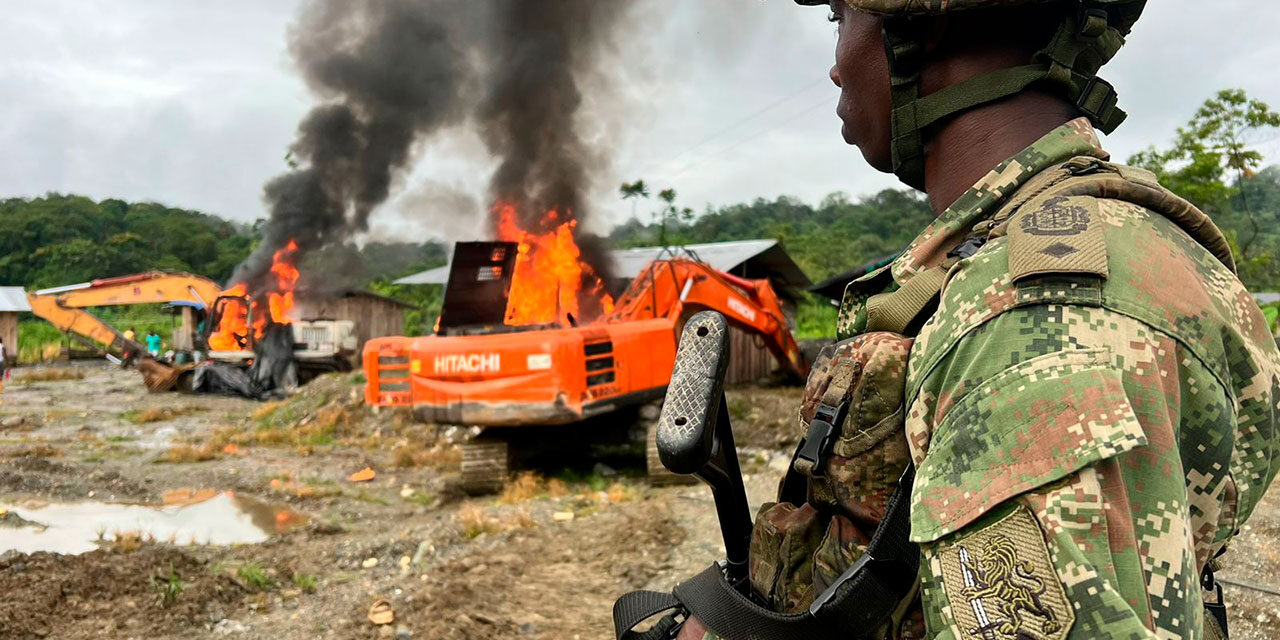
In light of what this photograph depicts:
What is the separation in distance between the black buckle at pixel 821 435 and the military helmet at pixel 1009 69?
486 mm

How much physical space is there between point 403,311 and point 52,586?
22.1 m

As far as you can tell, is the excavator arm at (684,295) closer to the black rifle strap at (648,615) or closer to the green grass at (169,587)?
the green grass at (169,587)

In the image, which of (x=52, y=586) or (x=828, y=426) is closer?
(x=828, y=426)

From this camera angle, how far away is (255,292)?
59.9 ft

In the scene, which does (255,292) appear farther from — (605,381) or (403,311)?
(605,381)

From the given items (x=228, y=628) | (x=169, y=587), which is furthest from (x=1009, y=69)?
(x=169, y=587)

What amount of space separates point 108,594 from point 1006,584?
17.7 feet

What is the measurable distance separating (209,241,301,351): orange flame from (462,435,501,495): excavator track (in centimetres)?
1243

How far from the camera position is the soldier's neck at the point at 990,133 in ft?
4.13

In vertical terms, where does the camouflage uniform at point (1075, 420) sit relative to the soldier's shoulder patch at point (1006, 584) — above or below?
above

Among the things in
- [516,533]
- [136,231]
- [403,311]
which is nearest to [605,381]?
[516,533]

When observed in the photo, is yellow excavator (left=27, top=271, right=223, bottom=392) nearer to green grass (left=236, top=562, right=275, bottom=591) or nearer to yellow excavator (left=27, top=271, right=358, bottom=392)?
yellow excavator (left=27, top=271, right=358, bottom=392)

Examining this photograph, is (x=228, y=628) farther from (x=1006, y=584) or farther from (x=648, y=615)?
(x=1006, y=584)

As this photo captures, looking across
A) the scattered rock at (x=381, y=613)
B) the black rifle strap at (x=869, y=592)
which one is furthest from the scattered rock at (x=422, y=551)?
the black rifle strap at (x=869, y=592)
